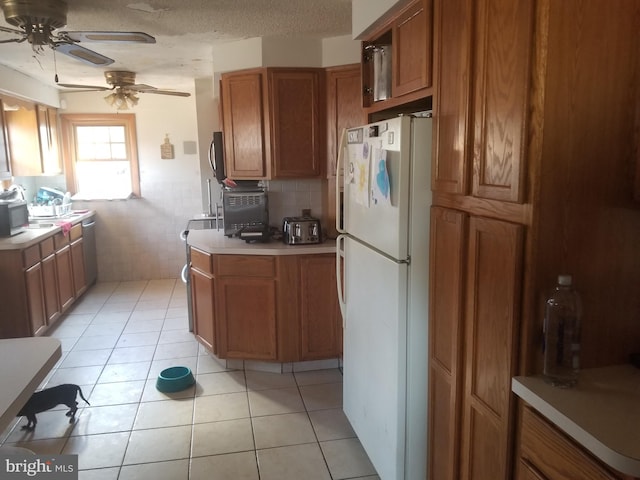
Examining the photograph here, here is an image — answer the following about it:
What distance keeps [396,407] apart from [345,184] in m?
1.09

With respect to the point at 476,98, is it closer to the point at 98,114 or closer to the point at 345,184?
the point at 345,184

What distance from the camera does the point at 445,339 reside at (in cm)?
176

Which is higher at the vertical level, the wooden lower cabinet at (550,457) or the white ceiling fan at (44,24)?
the white ceiling fan at (44,24)

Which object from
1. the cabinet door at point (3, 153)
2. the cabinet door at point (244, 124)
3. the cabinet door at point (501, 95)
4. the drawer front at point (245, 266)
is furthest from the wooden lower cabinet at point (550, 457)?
the cabinet door at point (3, 153)

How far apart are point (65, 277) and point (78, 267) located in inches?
18.1

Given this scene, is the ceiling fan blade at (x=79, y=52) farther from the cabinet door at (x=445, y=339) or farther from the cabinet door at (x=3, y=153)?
the cabinet door at (x=445, y=339)

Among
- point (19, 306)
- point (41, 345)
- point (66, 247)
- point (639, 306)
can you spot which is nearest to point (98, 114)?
point (66, 247)

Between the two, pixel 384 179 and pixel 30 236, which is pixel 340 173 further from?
pixel 30 236

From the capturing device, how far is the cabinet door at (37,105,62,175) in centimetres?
518

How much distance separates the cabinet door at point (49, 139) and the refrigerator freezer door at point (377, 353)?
410cm

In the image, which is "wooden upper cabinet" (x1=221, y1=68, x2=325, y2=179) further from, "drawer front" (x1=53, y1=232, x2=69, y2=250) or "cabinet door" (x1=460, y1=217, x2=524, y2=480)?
"cabinet door" (x1=460, y1=217, x2=524, y2=480)

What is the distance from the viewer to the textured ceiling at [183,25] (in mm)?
2818

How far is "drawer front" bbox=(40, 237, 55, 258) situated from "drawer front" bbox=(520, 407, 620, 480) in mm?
4040

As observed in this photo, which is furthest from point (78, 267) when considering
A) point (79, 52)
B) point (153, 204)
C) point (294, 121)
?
point (294, 121)
